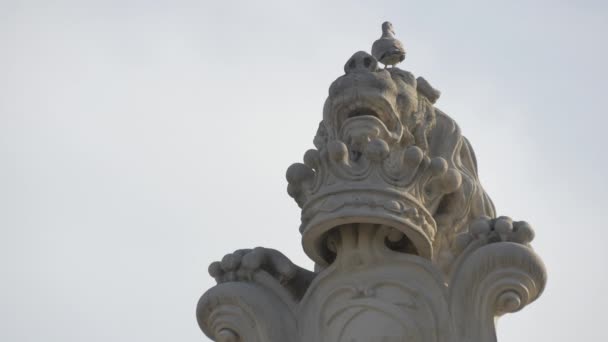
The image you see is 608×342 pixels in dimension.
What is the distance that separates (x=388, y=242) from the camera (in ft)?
51.0

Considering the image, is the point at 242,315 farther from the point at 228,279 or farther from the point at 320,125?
the point at 320,125

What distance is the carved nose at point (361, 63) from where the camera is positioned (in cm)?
1609

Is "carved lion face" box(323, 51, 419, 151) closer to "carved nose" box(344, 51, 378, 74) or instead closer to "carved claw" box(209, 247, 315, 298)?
"carved nose" box(344, 51, 378, 74)

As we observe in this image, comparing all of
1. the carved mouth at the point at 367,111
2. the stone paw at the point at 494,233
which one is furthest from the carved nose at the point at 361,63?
the stone paw at the point at 494,233

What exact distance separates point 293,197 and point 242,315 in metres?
1.24

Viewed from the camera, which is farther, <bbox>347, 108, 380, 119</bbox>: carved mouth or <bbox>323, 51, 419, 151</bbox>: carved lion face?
<bbox>347, 108, 380, 119</bbox>: carved mouth

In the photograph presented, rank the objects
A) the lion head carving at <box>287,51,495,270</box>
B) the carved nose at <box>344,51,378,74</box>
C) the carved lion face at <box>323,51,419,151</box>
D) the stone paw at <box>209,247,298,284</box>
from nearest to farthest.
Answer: the lion head carving at <box>287,51,495,270</box> → the carved lion face at <box>323,51,419,151</box> → the stone paw at <box>209,247,298,284</box> → the carved nose at <box>344,51,378,74</box>

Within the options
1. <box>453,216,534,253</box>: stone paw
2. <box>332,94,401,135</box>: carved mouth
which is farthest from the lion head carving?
<box>453,216,534,253</box>: stone paw

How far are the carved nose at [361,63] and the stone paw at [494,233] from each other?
6.25 ft

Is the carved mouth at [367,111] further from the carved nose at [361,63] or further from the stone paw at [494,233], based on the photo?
the stone paw at [494,233]

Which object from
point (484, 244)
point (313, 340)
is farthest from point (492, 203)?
point (313, 340)

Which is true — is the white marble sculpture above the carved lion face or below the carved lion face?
below

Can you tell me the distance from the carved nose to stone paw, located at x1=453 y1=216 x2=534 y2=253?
1.90 meters

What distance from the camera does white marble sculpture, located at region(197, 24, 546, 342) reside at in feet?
48.8
